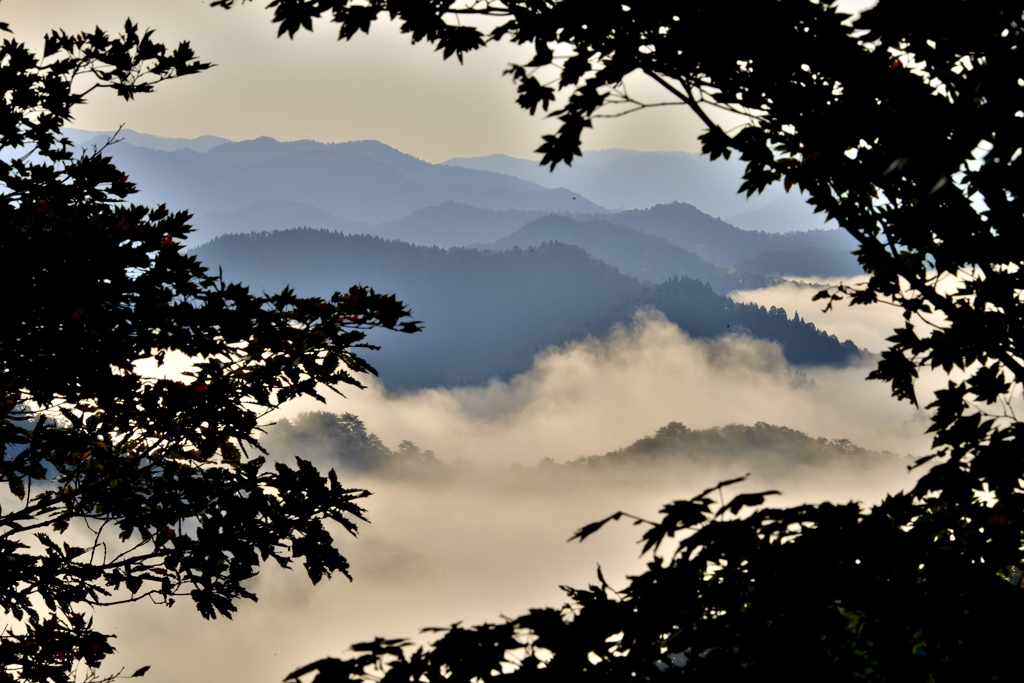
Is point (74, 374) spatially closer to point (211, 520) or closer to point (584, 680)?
point (211, 520)

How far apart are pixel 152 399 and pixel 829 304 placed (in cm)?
699

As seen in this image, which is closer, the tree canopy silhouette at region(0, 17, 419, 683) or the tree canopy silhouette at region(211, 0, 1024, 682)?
the tree canopy silhouette at region(211, 0, 1024, 682)

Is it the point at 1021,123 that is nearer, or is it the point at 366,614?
the point at 1021,123

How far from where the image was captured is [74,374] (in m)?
5.82

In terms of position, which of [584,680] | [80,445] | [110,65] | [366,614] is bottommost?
[584,680]

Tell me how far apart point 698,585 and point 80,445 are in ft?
20.8

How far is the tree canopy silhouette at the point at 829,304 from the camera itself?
8.57 ft

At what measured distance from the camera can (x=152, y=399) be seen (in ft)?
20.3

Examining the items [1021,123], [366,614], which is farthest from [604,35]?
[366,614]

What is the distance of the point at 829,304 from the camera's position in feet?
22.8

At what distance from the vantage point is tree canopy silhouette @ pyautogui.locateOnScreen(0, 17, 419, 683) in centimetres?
569

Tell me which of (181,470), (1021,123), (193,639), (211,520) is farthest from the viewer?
(193,639)

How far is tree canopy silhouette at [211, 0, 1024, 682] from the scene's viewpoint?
8.57 ft

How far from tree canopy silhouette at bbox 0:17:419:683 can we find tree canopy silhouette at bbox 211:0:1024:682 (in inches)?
96.2
